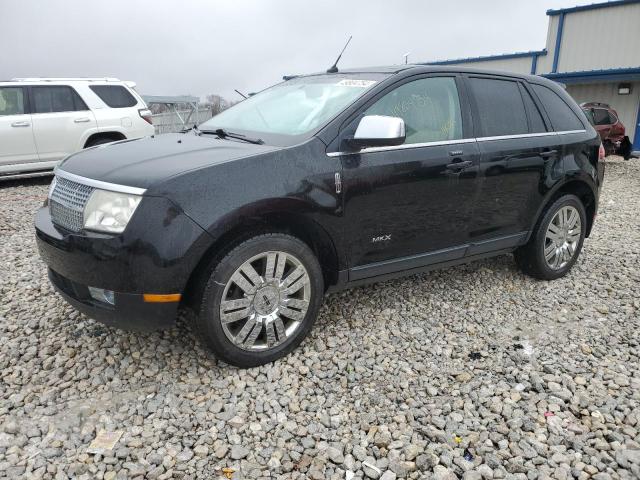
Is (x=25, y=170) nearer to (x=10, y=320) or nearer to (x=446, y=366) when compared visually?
(x=10, y=320)

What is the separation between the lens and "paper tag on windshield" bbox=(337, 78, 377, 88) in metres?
3.29

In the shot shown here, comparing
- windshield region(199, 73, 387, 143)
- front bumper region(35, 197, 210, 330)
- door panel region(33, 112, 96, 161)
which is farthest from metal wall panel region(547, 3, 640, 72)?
front bumper region(35, 197, 210, 330)

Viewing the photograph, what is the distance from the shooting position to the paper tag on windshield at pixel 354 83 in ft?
10.8

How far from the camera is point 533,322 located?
12.1 feet

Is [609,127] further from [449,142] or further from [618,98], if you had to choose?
[449,142]

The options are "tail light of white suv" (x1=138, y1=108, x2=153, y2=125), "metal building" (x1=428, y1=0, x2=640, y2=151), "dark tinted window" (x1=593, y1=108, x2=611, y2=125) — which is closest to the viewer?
"tail light of white suv" (x1=138, y1=108, x2=153, y2=125)

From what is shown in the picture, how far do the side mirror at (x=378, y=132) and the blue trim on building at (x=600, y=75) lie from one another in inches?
647

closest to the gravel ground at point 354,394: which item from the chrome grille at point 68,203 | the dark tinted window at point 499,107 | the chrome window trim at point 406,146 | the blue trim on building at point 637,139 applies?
the chrome grille at point 68,203

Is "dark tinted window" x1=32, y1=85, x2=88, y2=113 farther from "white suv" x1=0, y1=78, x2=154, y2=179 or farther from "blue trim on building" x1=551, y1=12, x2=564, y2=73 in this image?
"blue trim on building" x1=551, y1=12, x2=564, y2=73

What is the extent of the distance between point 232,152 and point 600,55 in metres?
18.6

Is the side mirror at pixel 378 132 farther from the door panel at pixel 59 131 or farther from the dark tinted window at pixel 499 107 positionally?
the door panel at pixel 59 131

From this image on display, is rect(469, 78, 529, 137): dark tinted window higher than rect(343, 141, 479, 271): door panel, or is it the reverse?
rect(469, 78, 529, 137): dark tinted window

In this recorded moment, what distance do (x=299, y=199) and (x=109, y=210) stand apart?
0.99 meters

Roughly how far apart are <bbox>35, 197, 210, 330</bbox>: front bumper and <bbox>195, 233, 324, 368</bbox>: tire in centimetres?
19
